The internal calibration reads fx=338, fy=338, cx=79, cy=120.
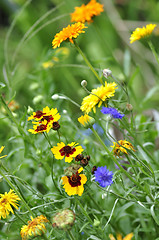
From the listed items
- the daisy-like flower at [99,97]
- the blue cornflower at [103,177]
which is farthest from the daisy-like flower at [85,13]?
the blue cornflower at [103,177]

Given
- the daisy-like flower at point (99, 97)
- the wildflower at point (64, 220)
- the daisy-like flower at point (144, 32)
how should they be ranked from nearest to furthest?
the wildflower at point (64, 220) → the daisy-like flower at point (99, 97) → the daisy-like flower at point (144, 32)

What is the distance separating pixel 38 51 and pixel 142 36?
4.35 ft

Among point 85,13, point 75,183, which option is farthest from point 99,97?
point 85,13

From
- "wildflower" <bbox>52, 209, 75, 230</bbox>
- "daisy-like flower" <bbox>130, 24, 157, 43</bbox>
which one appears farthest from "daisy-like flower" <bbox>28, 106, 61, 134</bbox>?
"daisy-like flower" <bbox>130, 24, 157, 43</bbox>

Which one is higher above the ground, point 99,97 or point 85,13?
point 85,13

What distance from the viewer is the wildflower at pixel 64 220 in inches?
20.2

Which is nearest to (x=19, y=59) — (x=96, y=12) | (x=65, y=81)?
(x=65, y=81)

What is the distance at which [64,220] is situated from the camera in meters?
0.52

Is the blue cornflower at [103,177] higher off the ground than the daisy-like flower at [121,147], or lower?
lower

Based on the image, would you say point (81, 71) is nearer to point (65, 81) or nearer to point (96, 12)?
point (65, 81)

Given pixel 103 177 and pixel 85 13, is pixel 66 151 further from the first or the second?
pixel 85 13

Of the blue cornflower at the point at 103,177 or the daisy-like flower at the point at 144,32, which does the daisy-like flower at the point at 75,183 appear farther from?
the daisy-like flower at the point at 144,32

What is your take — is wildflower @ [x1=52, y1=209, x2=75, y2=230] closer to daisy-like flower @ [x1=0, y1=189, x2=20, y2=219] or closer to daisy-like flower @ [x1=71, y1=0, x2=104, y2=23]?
daisy-like flower @ [x1=0, y1=189, x2=20, y2=219]

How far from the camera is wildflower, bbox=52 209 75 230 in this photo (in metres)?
0.51
